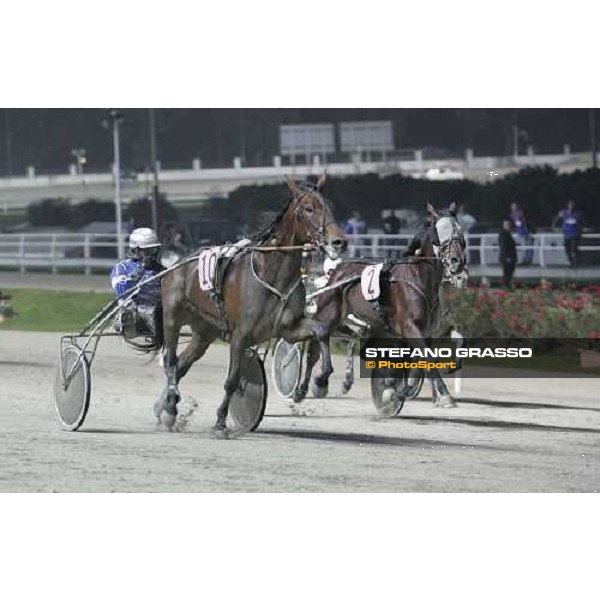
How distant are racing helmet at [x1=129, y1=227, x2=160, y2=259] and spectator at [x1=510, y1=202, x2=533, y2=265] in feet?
27.4

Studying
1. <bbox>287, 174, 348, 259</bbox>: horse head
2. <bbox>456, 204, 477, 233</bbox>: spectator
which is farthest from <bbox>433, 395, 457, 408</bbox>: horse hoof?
<bbox>456, 204, 477, 233</bbox>: spectator

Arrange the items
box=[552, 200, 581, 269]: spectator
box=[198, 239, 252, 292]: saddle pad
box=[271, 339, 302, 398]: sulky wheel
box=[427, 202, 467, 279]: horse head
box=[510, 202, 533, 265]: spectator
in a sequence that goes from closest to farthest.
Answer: box=[198, 239, 252, 292]: saddle pad
box=[427, 202, 467, 279]: horse head
box=[271, 339, 302, 398]: sulky wheel
box=[552, 200, 581, 269]: spectator
box=[510, 202, 533, 265]: spectator

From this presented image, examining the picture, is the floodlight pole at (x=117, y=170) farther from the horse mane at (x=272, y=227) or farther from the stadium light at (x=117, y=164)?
the horse mane at (x=272, y=227)

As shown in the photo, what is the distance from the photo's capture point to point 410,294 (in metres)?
12.8

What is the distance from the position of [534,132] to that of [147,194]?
5.83 metres

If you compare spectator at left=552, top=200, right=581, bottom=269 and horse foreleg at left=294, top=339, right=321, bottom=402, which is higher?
spectator at left=552, top=200, right=581, bottom=269

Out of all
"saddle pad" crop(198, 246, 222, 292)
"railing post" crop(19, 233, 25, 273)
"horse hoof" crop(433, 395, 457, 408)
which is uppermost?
"saddle pad" crop(198, 246, 222, 292)

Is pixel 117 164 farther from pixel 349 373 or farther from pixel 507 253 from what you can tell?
pixel 349 373

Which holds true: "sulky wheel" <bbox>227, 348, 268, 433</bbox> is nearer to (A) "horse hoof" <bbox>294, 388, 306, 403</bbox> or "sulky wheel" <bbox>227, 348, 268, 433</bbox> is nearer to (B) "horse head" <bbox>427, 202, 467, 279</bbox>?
(A) "horse hoof" <bbox>294, 388, 306, 403</bbox>

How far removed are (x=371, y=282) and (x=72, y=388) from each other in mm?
2614

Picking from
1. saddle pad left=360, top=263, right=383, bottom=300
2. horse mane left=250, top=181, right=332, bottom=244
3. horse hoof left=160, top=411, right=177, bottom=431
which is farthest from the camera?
saddle pad left=360, top=263, right=383, bottom=300

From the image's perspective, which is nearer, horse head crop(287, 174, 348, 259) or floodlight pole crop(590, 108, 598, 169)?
horse head crop(287, 174, 348, 259)

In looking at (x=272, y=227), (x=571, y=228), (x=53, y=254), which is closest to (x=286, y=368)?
(x=272, y=227)

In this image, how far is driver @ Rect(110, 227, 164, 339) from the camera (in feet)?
38.7
